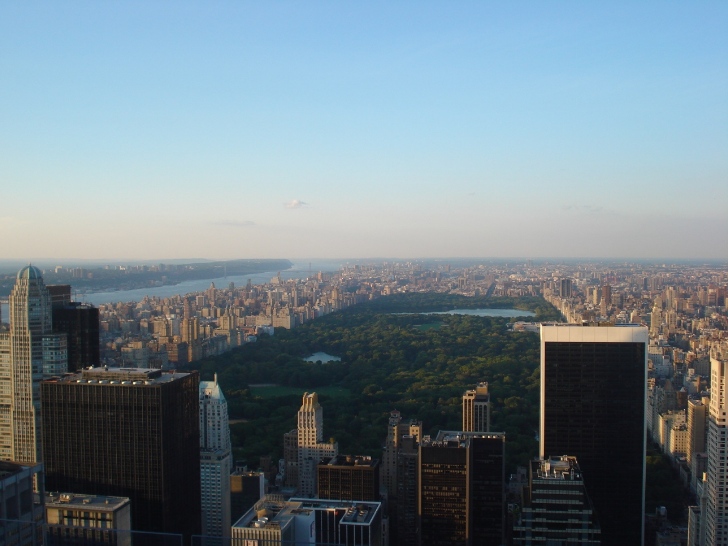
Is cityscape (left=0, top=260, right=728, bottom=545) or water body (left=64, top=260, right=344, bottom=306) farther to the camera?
water body (left=64, top=260, right=344, bottom=306)

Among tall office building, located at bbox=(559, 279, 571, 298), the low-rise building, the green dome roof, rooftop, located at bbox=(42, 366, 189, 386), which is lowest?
the low-rise building

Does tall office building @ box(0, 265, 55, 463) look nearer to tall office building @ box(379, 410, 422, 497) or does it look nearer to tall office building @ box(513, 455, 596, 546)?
tall office building @ box(379, 410, 422, 497)

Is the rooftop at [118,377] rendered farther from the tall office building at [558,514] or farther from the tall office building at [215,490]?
the tall office building at [558,514]

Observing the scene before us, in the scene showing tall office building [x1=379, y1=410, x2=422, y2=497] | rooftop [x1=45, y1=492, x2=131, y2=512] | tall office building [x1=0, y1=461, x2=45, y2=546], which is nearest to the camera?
tall office building [x1=0, y1=461, x2=45, y2=546]

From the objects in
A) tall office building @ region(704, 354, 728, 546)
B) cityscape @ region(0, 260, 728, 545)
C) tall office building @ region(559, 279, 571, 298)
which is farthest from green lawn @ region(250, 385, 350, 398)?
tall office building @ region(559, 279, 571, 298)

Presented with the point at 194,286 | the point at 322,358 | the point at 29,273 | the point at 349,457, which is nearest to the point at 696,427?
the point at 349,457

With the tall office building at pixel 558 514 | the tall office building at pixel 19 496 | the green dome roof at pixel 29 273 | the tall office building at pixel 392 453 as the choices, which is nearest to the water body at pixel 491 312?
the tall office building at pixel 392 453

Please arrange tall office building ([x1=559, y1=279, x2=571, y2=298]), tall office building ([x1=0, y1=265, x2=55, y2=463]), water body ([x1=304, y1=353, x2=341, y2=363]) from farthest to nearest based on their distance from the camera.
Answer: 1. tall office building ([x1=559, y1=279, x2=571, y2=298])
2. water body ([x1=304, y1=353, x2=341, y2=363])
3. tall office building ([x1=0, y1=265, x2=55, y2=463])
